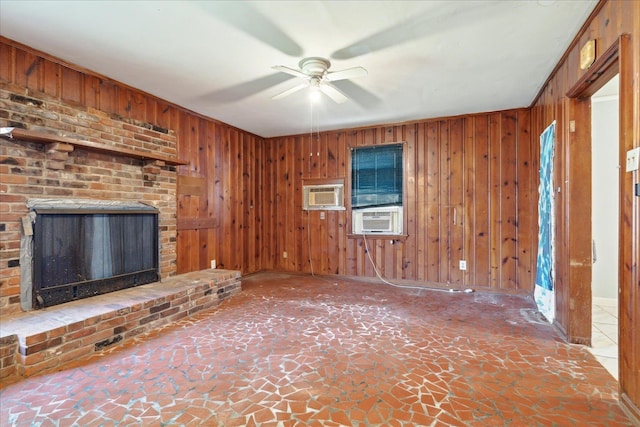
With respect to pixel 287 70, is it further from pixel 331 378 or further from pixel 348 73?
pixel 331 378

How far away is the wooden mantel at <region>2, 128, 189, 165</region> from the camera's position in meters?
2.54

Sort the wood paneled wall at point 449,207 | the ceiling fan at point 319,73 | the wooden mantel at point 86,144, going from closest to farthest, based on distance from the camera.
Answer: the wooden mantel at point 86,144
the ceiling fan at point 319,73
the wood paneled wall at point 449,207

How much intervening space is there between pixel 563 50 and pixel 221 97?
3.49 m

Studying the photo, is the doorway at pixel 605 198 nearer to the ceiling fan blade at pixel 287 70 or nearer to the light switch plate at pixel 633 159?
the light switch plate at pixel 633 159

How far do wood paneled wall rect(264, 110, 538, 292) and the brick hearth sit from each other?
2.40 meters

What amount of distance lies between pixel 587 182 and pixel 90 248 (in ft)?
14.9

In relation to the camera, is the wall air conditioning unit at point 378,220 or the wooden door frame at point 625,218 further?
the wall air conditioning unit at point 378,220

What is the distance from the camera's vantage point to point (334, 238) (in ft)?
17.8

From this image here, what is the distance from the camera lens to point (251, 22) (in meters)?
2.34

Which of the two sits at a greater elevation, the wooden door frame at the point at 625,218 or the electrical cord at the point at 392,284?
the wooden door frame at the point at 625,218

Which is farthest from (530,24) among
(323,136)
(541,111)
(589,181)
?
(323,136)

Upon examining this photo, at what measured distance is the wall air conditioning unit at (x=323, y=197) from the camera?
538 centimetres

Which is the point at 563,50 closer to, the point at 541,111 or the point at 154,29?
the point at 541,111

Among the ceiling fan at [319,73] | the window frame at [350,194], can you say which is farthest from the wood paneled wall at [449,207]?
the ceiling fan at [319,73]
